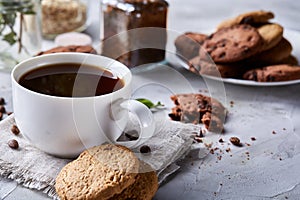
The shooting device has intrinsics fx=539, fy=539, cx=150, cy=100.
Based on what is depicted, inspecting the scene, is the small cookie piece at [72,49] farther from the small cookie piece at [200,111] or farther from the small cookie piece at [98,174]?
the small cookie piece at [98,174]

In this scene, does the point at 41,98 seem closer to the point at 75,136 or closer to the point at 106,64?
the point at 75,136

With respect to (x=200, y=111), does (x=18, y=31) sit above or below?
above

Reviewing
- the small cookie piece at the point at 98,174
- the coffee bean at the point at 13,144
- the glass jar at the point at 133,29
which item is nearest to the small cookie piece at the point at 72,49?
the glass jar at the point at 133,29

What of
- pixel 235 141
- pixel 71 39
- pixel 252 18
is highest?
pixel 252 18

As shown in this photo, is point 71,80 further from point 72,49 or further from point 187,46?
point 187,46

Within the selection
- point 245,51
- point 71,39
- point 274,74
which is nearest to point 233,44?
point 245,51

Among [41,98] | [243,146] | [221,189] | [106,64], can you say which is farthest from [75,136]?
[243,146]

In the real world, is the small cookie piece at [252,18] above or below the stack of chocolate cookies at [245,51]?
above

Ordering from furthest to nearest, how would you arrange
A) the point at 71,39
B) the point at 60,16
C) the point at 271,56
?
the point at 60,16 → the point at 71,39 → the point at 271,56
